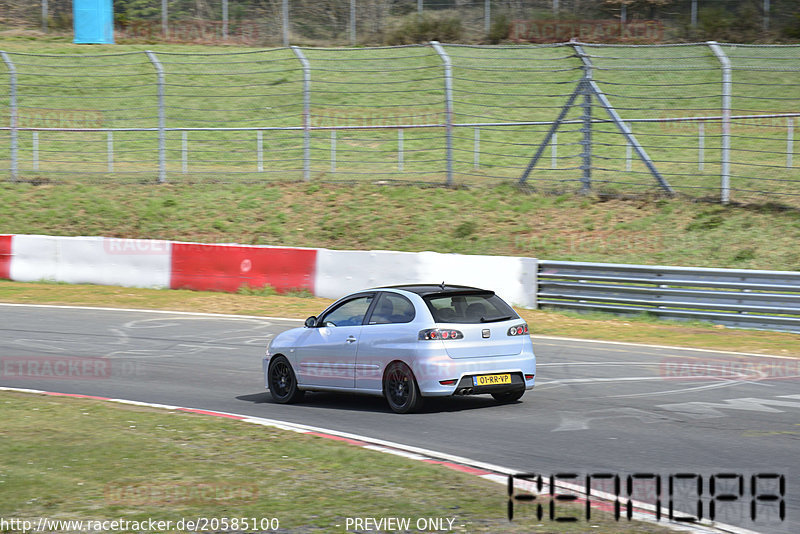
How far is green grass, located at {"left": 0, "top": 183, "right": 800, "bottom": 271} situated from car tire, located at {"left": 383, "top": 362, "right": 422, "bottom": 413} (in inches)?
439

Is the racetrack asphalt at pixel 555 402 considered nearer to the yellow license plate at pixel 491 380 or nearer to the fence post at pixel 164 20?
the yellow license plate at pixel 491 380

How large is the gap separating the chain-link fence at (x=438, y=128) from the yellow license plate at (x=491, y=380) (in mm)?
11342

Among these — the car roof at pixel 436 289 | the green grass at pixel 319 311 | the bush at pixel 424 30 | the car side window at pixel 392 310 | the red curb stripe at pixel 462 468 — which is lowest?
the green grass at pixel 319 311

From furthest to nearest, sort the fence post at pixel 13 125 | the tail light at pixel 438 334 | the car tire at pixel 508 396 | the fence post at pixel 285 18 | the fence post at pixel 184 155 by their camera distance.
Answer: the fence post at pixel 285 18 < the fence post at pixel 184 155 < the fence post at pixel 13 125 < the car tire at pixel 508 396 < the tail light at pixel 438 334

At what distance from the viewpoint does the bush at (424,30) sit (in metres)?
42.7

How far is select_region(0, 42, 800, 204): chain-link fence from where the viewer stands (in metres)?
24.0

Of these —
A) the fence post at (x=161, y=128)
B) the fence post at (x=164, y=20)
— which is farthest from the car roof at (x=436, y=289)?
the fence post at (x=164, y=20)

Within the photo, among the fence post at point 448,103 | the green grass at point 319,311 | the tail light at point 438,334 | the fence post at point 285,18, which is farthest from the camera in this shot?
the fence post at point 285,18

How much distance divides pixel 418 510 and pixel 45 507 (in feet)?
7.91

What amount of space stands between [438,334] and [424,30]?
3477 centimetres

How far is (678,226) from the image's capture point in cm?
2184

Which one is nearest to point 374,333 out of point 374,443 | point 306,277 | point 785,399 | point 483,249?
point 374,443

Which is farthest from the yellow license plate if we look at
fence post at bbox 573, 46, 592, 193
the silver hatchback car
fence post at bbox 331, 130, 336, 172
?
fence post at bbox 331, 130, 336, 172

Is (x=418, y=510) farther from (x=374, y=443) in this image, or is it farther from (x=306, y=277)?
(x=306, y=277)
